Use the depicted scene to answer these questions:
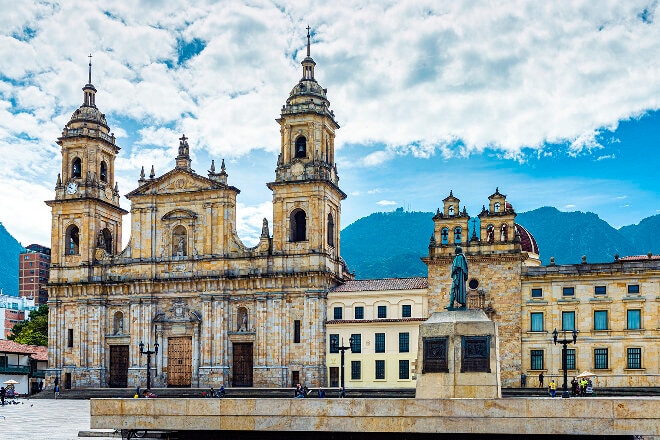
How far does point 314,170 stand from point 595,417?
4074 centimetres

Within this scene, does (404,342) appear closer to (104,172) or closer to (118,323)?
(118,323)

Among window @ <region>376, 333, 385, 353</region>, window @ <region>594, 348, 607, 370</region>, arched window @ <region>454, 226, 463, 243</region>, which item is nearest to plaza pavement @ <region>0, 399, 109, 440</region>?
window @ <region>376, 333, 385, 353</region>

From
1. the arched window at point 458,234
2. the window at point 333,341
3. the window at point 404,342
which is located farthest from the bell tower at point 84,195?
the arched window at point 458,234

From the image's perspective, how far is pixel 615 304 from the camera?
53688 mm

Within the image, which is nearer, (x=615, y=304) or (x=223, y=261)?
(x=615, y=304)

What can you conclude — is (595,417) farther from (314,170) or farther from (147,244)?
(147,244)

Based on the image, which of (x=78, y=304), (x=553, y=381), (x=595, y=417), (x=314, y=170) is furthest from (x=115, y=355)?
(x=595, y=417)

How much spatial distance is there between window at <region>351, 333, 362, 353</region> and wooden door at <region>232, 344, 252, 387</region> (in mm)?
8080

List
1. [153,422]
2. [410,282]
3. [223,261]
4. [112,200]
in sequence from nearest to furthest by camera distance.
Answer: [153,422], [410,282], [223,261], [112,200]

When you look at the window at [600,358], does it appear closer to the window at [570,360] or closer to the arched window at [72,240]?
the window at [570,360]

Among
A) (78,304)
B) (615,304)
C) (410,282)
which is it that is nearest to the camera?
(615,304)

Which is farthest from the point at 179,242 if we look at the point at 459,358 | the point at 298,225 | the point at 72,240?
the point at 459,358

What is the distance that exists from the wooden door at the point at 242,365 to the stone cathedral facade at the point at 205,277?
0.24 ft

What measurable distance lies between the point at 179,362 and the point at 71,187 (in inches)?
682
